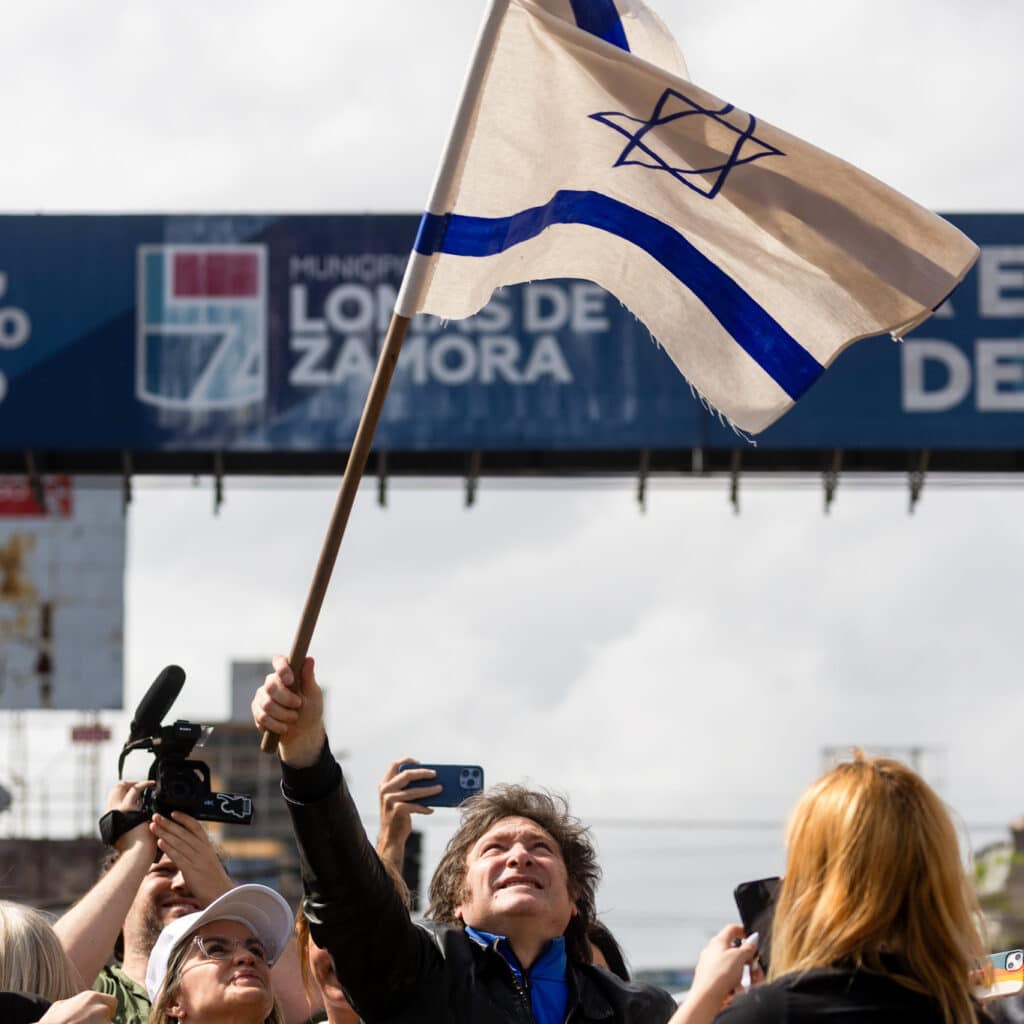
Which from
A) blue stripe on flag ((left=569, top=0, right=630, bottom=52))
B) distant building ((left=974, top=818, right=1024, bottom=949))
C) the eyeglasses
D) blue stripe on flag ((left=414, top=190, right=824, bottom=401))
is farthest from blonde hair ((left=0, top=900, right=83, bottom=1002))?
distant building ((left=974, top=818, right=1024, bottom=949))

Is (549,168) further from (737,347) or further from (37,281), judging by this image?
(37,281)

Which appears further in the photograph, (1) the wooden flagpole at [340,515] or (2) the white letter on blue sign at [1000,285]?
(2) the white letter on blue sign at [1000,285]

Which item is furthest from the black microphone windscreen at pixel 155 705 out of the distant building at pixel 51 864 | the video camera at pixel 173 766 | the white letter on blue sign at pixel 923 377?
the distant building at pixel 51 864

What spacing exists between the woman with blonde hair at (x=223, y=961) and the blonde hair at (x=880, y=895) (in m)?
1.44

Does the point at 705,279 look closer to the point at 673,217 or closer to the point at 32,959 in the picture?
the point at 673,217

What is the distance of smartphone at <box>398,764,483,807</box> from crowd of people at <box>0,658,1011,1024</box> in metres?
0.04

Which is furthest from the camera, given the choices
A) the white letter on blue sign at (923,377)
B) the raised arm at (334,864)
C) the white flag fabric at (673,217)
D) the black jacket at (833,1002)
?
the white letter on blue sign at (923,377)

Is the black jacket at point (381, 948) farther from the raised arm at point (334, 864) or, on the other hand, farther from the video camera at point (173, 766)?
the video camera at point (173, 766)

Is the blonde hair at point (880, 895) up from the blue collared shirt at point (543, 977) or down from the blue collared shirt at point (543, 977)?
up

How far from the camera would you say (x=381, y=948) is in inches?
179

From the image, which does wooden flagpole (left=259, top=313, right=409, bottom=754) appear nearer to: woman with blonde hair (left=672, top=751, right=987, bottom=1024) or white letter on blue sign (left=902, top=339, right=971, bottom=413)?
woman with blonde hair (left=672, top=751, right=987, bottom=1024)

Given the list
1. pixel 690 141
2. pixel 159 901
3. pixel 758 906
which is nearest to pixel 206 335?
pixel 159 901

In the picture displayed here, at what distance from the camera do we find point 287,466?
78.0 feet

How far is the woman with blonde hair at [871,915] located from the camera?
3.80 m
